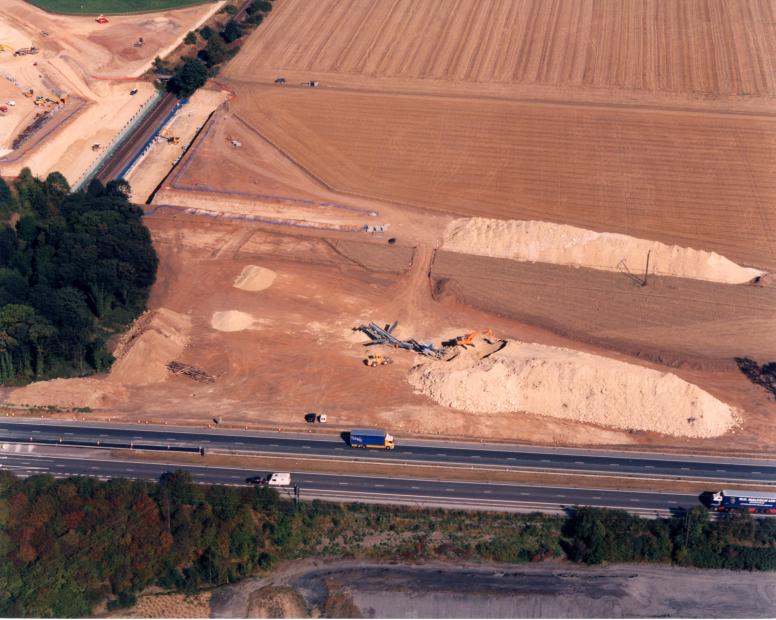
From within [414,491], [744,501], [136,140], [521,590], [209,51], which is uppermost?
[209,51]

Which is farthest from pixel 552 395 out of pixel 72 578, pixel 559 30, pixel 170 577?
pixel 559 30

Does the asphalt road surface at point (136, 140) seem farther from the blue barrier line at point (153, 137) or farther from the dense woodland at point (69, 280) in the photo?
the dense woodland at point (69, 280)

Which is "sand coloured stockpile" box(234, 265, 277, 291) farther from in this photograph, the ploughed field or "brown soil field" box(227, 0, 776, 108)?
"brown soil field" box(227, 0, 776, 108)

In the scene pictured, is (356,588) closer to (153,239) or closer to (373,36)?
(153,239)

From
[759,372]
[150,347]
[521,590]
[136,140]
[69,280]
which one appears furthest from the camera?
[136,140]

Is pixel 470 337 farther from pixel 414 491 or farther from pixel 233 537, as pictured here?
pixel 233 537

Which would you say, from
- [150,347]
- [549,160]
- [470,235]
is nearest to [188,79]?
[470,235]
